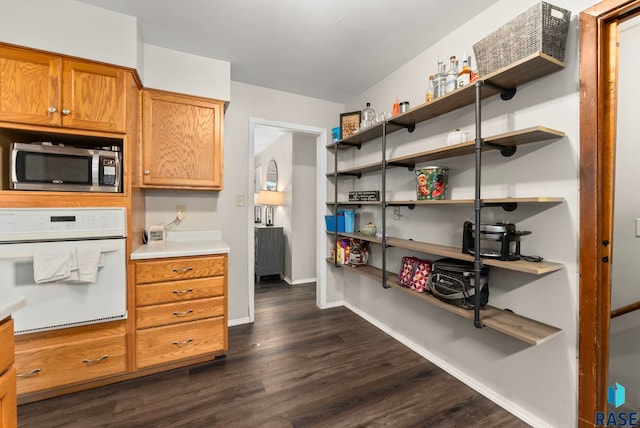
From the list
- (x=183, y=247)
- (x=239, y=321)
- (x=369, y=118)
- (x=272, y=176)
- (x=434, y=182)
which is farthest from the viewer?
(x=272, y=176)

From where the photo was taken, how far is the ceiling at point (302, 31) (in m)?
1.79

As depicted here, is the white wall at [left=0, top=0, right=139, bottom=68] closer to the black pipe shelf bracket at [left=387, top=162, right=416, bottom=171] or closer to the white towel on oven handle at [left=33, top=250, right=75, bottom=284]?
the white towel on oven handle at [left=33, top=250, right=75, bottom=284]

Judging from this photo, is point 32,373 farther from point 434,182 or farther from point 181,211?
point 434,182

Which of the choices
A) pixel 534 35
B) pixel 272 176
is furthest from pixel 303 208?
pixel 534 35

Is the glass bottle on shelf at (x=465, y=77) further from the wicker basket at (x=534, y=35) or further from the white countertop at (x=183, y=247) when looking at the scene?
the white countertop at (x=183, y=247)

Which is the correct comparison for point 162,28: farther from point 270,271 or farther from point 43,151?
point 270,271

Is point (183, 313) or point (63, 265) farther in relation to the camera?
point (183, 313)

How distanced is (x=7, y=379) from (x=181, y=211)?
1946 millimetres

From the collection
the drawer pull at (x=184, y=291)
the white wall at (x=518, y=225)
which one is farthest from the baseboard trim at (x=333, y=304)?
the drawer pull at (x=184, y=291)

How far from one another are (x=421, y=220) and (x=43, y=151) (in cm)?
270

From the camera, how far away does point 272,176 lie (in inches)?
209

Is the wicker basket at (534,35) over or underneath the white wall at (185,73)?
underneath

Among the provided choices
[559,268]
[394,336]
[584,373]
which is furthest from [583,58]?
[394,336]

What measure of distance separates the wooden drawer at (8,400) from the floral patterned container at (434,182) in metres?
2.15
